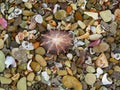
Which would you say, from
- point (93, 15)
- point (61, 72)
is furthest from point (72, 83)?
point (93, 15)

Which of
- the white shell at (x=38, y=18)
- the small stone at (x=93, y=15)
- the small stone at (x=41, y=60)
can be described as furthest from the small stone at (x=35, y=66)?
the small stone at (x=93, y=15)

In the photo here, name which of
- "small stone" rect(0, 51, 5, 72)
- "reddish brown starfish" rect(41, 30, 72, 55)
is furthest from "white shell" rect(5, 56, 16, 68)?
"reddish brown starfish" rect(41, 30, 72, 55)

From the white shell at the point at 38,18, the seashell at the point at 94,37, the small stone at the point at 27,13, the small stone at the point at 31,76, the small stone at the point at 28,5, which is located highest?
the small stone at the point at 28,5

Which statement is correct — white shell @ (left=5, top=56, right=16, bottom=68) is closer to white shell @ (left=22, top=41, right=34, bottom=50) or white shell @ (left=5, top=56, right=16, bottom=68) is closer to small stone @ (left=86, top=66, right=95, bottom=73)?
white shell @ (left=22, top=41, right=34, bottom=50)

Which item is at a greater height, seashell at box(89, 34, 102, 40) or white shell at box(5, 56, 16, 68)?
seashell at box(89, 34, 102, 40)

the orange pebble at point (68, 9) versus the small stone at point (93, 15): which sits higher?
the orange pebble at point (68, 9)

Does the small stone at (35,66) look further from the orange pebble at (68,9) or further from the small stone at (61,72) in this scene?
the orange pebble at (68,9)

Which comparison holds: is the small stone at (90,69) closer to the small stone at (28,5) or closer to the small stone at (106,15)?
the small stone at (106,15)

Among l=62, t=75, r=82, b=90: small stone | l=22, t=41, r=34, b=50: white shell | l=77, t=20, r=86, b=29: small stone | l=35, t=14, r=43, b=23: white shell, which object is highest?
l=35, t=14, r=43, b=23: white shell

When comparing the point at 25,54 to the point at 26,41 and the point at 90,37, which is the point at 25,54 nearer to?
the point at 26,41

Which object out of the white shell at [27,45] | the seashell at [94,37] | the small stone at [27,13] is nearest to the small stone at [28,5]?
the small stone at [27,13]

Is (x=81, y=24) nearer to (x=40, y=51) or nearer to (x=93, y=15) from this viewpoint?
(x=93, y=15)
